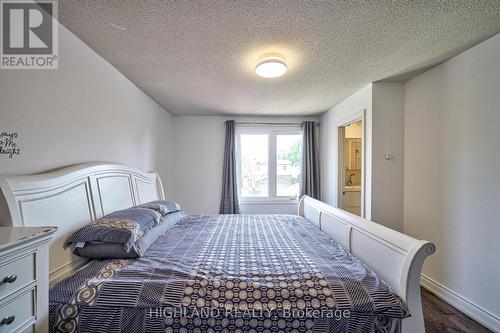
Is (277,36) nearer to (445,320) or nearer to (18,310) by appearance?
(18,310)

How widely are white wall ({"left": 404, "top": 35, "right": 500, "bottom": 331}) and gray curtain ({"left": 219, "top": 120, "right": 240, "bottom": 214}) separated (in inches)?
106

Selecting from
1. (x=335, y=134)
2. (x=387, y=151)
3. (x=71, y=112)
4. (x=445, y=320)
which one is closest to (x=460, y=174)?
(x=387, y=151)

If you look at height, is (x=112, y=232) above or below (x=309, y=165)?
below

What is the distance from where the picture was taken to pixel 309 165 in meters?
4.25

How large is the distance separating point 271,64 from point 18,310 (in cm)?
222

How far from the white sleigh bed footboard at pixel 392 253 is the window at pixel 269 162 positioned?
7.83 feet

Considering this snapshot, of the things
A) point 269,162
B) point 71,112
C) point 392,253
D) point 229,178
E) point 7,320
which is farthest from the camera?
point 269,162

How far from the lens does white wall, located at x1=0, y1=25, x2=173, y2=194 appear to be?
1.31m

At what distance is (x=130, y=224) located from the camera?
1.58 m

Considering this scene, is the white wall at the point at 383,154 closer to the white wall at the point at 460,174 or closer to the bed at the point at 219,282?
the white wall at the point at 460,174

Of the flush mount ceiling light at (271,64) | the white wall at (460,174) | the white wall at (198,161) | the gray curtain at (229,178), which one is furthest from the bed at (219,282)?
the white wall at (198,161)

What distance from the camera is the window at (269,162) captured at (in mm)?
4375

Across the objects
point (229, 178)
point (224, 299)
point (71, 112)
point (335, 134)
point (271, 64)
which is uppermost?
point (271, 64)

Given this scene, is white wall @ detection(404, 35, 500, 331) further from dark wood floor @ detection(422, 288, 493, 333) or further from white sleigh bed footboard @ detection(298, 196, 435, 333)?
white sleigh bed footboard @ detection(298, 196, 435, 333)
